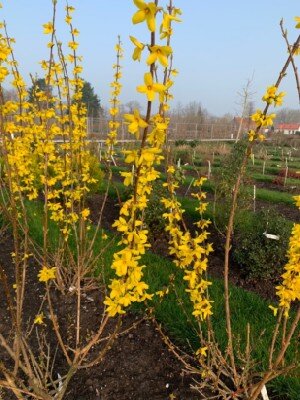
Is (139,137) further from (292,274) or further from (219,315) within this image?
(219,315)

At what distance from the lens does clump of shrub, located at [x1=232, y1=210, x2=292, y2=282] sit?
4566 millimetres

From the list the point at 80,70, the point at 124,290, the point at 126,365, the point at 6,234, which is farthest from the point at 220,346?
the point at 6,234

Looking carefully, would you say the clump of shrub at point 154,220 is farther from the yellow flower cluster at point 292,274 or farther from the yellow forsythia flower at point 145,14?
the yellow forsythia flower at point 145,14

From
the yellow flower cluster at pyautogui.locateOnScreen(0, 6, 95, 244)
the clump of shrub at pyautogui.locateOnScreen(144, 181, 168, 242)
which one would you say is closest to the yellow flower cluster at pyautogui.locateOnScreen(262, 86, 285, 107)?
the yellow flower cluster at pyautogui.locateOnScreen(0, 6, 95, 244)

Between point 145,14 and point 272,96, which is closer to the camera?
point 145,14

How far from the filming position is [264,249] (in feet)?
15.4

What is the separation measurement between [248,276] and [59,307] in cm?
237

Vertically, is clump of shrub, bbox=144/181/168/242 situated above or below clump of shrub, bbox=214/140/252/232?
below

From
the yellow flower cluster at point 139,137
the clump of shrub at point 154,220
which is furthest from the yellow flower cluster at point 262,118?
the clump of shrub at point 154,220

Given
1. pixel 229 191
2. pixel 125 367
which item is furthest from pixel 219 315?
pixel 229 191

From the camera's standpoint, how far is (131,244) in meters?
1.88

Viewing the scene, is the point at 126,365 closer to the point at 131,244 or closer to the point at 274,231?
the point at 131,244

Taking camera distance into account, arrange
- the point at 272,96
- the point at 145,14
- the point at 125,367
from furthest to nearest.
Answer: the point at 125,367
the point at 272,96
the point at 145,14

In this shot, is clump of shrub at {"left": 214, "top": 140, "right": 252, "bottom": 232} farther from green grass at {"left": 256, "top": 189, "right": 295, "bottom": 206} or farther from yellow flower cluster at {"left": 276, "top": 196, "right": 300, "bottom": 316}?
yellow flower cluster at {"left": 276, "top": 196, "right": 300, "bottom": 316}
